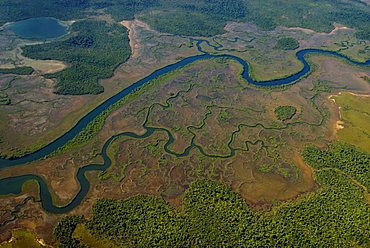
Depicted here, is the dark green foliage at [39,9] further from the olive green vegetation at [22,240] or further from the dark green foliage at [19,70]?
the olive green vegetation at [22,240]

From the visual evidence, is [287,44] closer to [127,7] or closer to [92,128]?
[127,7]

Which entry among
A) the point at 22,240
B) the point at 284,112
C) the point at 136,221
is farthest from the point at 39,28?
the point at 136,221

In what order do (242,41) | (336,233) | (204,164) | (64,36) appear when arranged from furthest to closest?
1. (242,41)
2. (64,36)
3. (204,164)
4. (336,233)

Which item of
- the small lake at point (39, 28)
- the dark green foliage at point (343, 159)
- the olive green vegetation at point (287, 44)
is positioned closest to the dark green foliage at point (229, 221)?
the dark green foliage at point (343, 159)

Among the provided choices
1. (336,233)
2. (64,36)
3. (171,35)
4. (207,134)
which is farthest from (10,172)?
(171,35)

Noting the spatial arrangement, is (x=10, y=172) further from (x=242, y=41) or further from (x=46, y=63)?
(x=242, y=41)

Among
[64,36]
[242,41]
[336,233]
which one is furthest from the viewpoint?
[242,41]

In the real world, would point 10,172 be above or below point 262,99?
below
